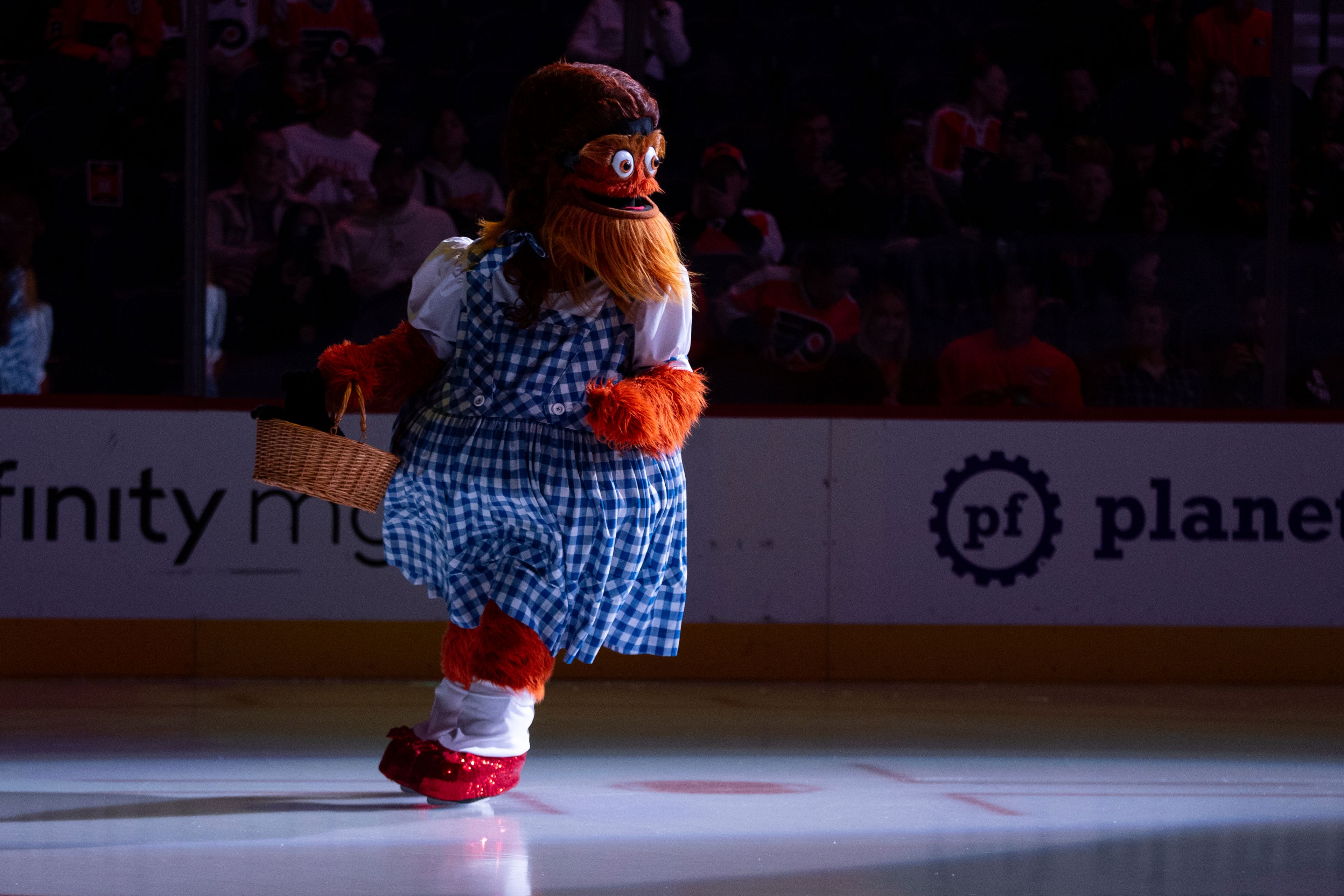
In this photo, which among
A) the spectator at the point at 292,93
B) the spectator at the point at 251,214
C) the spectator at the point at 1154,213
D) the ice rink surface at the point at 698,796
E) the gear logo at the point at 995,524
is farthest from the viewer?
the spectator at the point at 1154,213

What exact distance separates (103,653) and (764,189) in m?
2.77

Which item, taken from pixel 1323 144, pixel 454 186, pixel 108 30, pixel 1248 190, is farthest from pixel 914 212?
pixel 108 30

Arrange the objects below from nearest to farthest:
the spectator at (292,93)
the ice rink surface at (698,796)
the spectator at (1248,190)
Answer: the ice rink surface at (698,796) → the spectator at (292,93) → the spectator at (1248,190)

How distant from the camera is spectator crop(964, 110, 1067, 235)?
6137 millimetres

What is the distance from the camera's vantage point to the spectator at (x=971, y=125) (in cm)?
617

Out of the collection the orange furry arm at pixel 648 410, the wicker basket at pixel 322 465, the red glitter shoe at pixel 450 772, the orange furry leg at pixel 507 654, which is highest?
the orange furry arm at pixel 648 410

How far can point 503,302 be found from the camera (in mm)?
3395

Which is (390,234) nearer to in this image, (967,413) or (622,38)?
Answer: (622,38)

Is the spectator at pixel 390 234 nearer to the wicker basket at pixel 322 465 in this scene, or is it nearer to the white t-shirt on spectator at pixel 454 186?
the white t-shirt on spectator at pixel 454 186

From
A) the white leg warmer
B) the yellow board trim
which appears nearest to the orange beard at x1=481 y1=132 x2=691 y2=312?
the white leg warmer

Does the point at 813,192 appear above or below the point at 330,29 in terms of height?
below

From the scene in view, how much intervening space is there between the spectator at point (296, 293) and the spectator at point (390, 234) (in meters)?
0.05

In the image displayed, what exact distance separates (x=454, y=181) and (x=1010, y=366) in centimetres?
208

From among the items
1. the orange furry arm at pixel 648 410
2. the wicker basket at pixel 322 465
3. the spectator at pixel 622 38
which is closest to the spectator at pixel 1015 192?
the spectator at pixel 622 38
